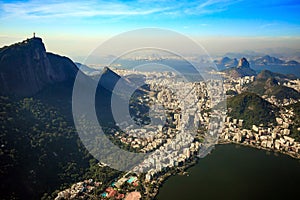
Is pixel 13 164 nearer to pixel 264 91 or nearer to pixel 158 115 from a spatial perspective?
pixel 158 115

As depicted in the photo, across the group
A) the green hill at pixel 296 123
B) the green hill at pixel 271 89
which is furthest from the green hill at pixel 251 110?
the green hill at pixel 271 89

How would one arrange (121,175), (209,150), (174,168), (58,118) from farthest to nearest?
(209,150), (58,118), (174,168), (121,175)

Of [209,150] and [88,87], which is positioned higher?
[88,87]

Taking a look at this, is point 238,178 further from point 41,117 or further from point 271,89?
point 271,89

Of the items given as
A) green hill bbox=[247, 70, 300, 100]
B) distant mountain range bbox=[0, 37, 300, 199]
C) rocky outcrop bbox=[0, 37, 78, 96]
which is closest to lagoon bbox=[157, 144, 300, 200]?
distant mountain range bbox=[0, 37, 300, 199]

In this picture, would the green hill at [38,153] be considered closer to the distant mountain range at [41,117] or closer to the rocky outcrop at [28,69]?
the distant mountain range at [41,117]

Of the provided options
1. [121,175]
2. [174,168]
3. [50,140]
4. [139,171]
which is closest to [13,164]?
[50,140]
